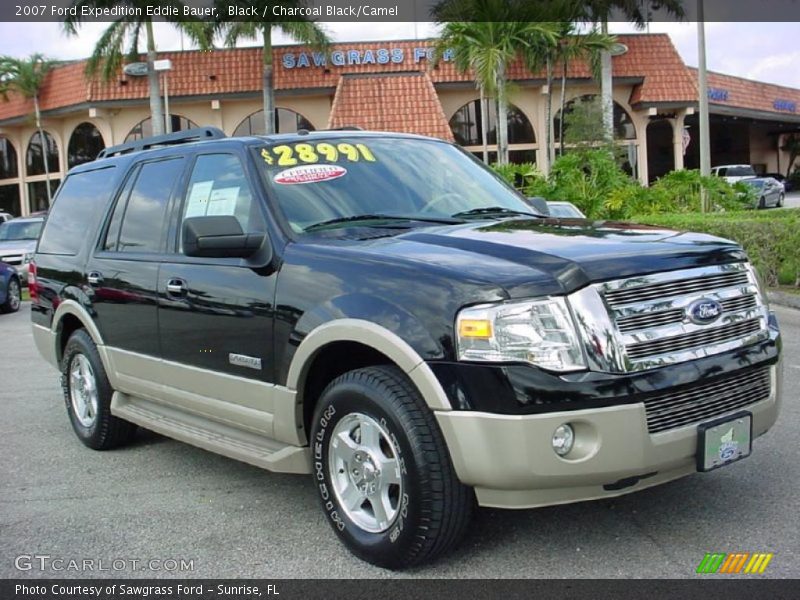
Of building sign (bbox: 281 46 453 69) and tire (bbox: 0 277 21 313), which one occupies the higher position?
building sign (bbox: 281 46 453 69)

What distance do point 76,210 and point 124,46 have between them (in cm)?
2429

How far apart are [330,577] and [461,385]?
106cm

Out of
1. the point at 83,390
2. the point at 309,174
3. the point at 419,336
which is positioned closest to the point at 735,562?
the point at 419,336

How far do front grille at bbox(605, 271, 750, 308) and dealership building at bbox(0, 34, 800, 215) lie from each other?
2371 cm

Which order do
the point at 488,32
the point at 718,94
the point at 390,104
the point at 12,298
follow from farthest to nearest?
the point at 718,94, the point at 390,104, the point at 488,32, the point at 12,298

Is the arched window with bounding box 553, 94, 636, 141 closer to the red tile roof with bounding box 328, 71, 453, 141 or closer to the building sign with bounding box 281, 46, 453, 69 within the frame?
the building sign with bounding box 281, 46, 453, 69

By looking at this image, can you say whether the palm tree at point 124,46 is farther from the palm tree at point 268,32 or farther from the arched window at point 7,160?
the arched window at point 7,160

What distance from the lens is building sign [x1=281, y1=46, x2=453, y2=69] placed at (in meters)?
29.1

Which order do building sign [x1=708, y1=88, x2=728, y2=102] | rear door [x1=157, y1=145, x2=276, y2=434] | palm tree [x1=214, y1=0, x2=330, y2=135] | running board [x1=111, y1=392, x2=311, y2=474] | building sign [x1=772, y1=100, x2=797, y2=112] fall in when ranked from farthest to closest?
1. building sign [x1=772, y1=100, x2=797, y2=112]
2. building sign [x1=708, y1=88, x2=728, y2=102]
3. palm tree [x1=214, y1=0, x2=330, y2=135]
4. rear door [x1=157, y1=145, x2=276, y2=434]
5. running board [x1=111, y1=392, x2=311, y2=474]

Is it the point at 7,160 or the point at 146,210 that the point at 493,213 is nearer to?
the point at 146,210

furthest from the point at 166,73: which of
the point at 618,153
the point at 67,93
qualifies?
the point at 618,153

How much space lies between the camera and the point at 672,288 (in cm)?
353

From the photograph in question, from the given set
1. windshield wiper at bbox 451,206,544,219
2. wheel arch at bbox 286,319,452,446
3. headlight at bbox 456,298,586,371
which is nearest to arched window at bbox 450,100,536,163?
windshield wiper at bbox 451,206,544,219

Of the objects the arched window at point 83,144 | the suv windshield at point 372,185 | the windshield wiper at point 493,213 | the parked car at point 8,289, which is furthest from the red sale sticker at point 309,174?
the arched window at point 83,144
